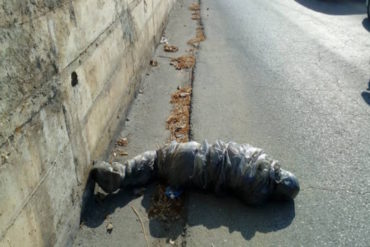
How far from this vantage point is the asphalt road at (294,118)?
10.3ft

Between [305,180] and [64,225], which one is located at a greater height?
[64,225]

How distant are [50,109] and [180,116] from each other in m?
2.68

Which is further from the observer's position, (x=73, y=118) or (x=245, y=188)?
(x=245, y=188)

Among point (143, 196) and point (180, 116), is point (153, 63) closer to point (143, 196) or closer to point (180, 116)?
point (180, 116)

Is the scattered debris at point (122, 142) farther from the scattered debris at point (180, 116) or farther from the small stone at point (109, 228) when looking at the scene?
the small stone at point (109, 228)

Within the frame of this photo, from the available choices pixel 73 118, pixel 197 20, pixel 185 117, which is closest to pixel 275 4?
pixel 197 20

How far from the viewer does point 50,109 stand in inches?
98.2

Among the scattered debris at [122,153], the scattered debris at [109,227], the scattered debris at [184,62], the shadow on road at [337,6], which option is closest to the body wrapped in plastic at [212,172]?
the scattered debris at [109,227]

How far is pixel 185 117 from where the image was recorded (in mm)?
4965

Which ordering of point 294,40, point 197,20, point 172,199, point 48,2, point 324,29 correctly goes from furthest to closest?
point 197,20 → point 324,29 → point 294,40 → point 172,199 → point 48,2

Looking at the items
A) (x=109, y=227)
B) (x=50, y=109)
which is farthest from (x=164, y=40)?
(x=50, y=109)

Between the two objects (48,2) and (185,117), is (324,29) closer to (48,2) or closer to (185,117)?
(185,117)

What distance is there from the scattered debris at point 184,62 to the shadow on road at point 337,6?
632 cm

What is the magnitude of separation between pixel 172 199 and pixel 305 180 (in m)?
1.52
